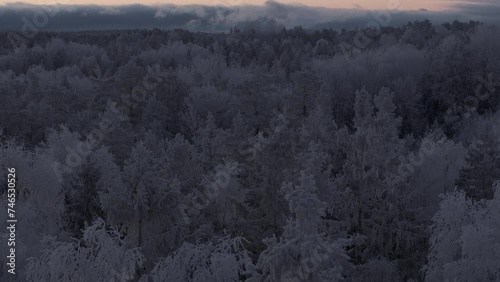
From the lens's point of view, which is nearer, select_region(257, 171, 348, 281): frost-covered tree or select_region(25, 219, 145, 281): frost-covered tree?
select_region(257, 171, 348, 281): frost-covered tree

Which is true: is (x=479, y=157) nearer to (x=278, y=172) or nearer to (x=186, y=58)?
(x=278, y=172)

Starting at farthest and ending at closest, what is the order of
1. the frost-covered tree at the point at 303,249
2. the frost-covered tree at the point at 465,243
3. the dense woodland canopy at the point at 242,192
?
1. the frost-covered tree at the point at 465,243
2. the dense woodland canopy at the point at 242,192
3. the frost-covered tree at the point at 303,249

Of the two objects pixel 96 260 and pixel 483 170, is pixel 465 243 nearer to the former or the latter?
pixel 483 170

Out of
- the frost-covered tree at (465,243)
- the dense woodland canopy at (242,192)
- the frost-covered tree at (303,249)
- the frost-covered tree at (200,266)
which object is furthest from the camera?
the frost-covered tree at (465,243)

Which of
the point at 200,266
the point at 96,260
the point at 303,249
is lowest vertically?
the point at 200,266

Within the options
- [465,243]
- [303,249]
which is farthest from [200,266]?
[465,243]

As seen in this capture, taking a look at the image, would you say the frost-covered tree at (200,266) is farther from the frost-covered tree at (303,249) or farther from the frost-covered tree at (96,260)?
the frost-covered tree at (303,249)

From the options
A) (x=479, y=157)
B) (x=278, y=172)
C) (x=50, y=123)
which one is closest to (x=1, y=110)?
(x=50, y=123)

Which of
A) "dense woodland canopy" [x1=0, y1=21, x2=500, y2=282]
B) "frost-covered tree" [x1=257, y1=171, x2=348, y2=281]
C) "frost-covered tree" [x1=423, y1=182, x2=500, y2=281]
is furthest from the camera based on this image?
"frost-covered tree" [x1=423, y1=182, x2=500, y2=281]

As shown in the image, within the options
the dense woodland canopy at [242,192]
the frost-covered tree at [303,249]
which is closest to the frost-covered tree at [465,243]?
the dense woodland canopy at [242,192]

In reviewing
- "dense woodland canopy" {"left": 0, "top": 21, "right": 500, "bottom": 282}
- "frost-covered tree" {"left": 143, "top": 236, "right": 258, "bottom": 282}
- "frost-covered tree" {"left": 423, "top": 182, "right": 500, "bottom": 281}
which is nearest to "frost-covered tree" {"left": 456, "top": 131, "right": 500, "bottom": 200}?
"dense woodland canopy" {"left": 0, "top": 21, "right": 500, "bottom": 282}

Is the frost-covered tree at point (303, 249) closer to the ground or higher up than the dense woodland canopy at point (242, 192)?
higher up

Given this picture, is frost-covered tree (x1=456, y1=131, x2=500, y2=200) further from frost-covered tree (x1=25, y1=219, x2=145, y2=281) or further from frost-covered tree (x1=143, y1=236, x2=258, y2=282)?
frost-covered tree (x1=25, y1=219, x2=145, y2=281)
